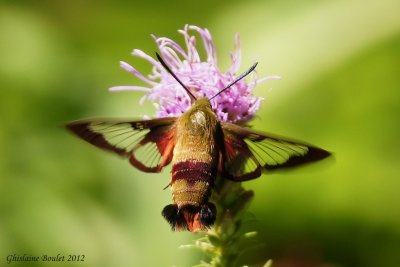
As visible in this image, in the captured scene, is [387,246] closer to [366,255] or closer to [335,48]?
[366,255]

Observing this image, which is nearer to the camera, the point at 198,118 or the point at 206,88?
the point at 198,118

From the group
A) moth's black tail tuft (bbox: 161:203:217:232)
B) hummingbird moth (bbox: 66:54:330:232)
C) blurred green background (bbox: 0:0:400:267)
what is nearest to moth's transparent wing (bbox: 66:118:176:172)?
hummingbird moth (bbox: 66:54:330:232)

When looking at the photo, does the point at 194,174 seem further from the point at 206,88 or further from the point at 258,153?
the point at 206,88

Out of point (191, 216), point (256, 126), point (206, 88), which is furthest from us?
point (256, 126)

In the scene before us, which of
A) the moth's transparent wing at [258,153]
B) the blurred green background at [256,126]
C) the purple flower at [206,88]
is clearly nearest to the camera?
the moth's transparent wing at [258,153]

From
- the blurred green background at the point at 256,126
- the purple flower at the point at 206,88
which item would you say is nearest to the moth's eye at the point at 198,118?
the purple flower at the point at 206,88

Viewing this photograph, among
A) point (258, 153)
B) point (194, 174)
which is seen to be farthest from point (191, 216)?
point (258, 153)

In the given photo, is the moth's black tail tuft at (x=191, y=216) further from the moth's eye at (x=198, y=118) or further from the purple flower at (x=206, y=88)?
the purple flower at (x=206, y=88)

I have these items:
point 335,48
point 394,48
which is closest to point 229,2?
point 335,48
